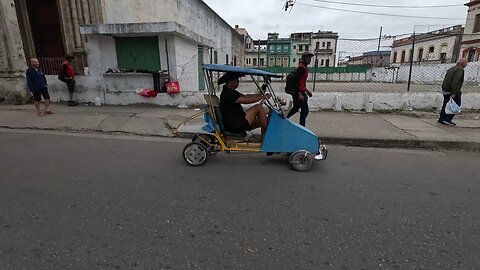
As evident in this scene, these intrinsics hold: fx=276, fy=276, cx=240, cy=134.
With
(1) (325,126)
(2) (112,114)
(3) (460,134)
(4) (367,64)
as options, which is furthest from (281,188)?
(4) (367,64)

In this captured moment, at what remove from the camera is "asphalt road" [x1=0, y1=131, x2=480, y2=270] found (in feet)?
7.34

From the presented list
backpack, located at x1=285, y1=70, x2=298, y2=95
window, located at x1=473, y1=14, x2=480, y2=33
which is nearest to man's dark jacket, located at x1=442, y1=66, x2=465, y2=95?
backpack, located at x1=285, y1=70, x2=298, y2=95

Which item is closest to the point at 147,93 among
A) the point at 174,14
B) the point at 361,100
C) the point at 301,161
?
the point at 301,161

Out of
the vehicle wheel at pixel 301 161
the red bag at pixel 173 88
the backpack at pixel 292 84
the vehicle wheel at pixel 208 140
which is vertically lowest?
the vehicle wheel at pixel 301 161

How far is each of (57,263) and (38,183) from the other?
6.03ft

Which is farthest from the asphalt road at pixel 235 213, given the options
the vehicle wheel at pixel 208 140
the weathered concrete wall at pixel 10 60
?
the weathered concrete wall at pixel 10 60

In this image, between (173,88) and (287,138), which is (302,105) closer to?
(287,138)

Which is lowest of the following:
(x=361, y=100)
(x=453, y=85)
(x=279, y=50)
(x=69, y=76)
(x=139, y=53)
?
(x=361, y=100)

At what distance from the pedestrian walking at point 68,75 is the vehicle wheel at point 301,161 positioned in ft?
27.5

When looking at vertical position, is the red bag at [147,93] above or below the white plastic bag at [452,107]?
above

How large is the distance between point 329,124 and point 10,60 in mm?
10614

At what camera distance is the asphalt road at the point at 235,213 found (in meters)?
2.24

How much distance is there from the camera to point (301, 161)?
13.6 feet

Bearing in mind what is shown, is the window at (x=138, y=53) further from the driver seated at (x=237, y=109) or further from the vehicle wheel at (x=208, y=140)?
the driver seated at (x=237, y=109)
